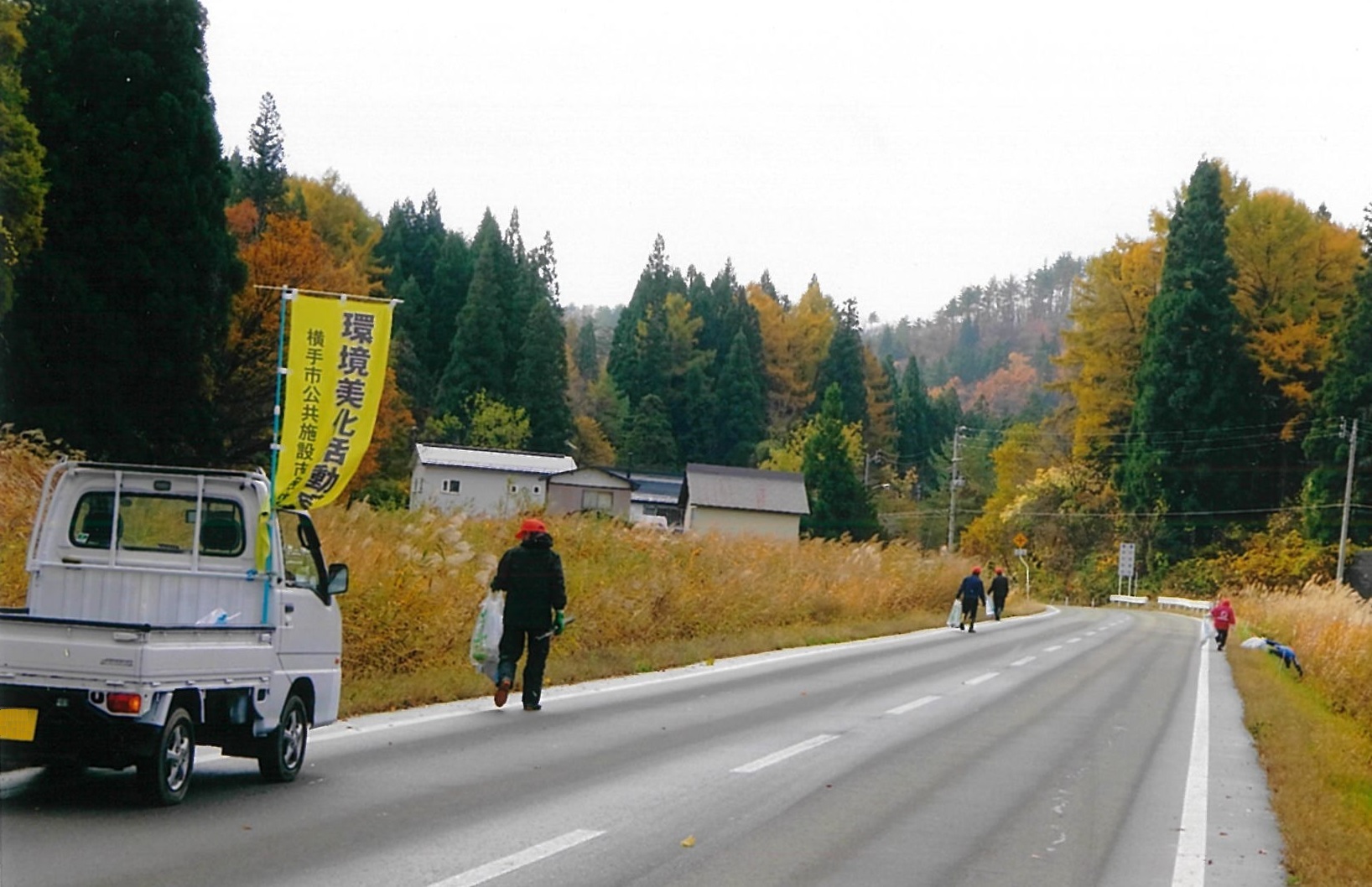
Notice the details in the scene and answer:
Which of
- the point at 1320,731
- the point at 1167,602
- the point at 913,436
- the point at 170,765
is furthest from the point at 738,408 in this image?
the point at 170,765

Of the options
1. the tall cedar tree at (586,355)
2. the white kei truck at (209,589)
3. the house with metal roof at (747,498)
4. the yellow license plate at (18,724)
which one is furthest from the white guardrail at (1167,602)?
the tall cedar tree at (586,355)

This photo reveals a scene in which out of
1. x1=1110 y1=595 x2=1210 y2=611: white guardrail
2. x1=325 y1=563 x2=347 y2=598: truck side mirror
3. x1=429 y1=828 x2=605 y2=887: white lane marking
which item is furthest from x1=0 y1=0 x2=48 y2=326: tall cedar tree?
x1=1110 y1=595 x2=1210 y2=611: white guardrail

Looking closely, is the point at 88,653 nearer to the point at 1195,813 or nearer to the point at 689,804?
the point at 689,804

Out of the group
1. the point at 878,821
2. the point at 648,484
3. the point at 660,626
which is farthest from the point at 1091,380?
the point at 878,821

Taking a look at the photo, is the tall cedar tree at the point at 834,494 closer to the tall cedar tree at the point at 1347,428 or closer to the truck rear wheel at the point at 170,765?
the tall cedar tree at the point at 1347,428

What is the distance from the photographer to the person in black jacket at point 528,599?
48.4 ft

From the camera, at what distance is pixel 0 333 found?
3244 centimetres

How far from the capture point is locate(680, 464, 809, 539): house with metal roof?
259ft

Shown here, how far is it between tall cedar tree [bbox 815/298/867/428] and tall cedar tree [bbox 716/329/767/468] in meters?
6.54

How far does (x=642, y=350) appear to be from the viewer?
122 meters

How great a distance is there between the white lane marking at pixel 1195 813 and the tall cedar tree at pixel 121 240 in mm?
25815

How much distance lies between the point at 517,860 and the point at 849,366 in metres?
113

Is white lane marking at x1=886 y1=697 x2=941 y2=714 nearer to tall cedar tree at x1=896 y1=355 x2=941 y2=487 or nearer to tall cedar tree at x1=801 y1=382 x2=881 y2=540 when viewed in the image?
tall cedar tree at x1=801 y1=382 x2=881 y2=540

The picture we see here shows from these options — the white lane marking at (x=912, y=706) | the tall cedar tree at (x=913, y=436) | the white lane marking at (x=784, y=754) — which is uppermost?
the tall cedar tree at (x=913, y=436)
